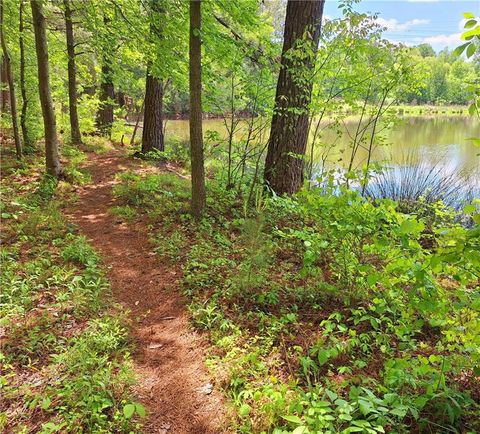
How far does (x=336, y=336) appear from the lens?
2.45 m

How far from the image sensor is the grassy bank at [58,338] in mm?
1933

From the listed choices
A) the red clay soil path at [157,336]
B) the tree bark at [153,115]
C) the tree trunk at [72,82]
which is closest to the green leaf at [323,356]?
the red clay soil path at [157,336]

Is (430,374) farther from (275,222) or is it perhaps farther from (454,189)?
(454,189)

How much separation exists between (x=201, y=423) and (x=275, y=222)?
8.93 ft

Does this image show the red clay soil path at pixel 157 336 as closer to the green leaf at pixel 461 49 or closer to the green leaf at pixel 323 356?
the green leaf at pixel 323 356

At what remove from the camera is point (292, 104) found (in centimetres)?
504

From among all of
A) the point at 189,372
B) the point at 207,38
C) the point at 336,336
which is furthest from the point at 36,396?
the point at 207,38

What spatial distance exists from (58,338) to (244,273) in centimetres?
155

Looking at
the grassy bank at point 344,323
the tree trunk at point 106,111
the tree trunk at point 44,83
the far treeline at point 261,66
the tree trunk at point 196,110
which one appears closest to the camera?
the grassy bank at point 344,323

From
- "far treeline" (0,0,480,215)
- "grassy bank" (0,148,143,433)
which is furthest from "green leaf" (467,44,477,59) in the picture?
"far treeline" (0,0,480,215)

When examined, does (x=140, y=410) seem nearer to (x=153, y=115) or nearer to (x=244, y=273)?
(x=244, y=273)

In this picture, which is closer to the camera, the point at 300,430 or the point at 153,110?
the point at 300,430

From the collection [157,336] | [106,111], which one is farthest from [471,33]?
[106,111]

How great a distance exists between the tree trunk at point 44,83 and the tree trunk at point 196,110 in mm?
2692
